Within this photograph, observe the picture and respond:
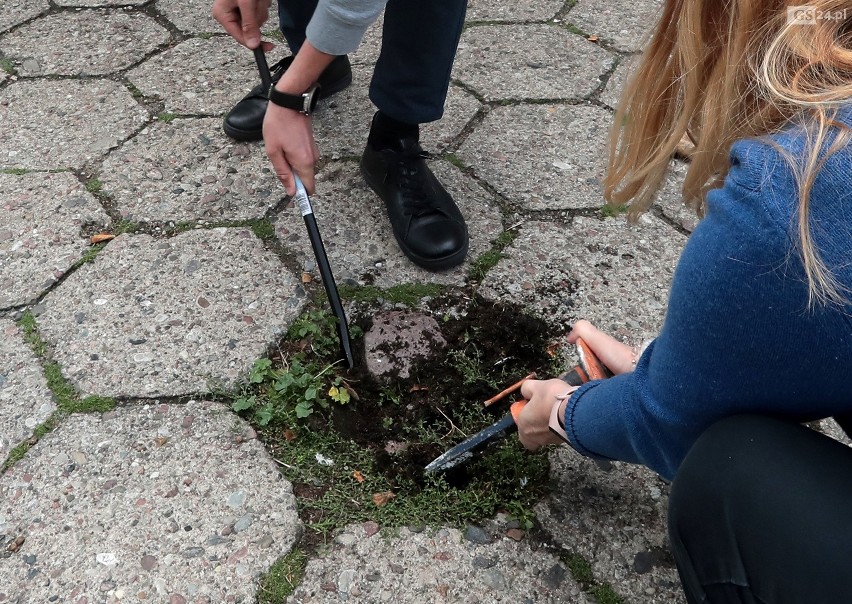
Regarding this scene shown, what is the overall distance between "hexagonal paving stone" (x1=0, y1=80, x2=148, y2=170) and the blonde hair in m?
1.33

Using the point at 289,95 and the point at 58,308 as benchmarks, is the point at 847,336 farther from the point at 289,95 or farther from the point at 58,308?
the point at 58,308

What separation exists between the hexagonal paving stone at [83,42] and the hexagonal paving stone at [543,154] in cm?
103

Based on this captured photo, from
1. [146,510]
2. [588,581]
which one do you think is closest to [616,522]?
[588,581]

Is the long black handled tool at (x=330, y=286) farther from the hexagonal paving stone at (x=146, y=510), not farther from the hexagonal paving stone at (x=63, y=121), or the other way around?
the hexagonal paving stone at (x=63, y=121)

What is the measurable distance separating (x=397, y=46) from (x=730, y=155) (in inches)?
35.8

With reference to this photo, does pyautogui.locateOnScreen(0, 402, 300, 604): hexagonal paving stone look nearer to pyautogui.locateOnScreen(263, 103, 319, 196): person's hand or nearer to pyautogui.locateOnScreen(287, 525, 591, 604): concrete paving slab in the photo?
pyautogui.locateOnScreen(287, 525, 591, 604): concrete paving slab

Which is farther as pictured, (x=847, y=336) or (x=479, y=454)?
(x=479, y=454)

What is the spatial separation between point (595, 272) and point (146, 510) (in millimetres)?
948

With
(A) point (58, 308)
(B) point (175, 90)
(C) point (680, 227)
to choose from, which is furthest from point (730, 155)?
(B) point (175, 90)

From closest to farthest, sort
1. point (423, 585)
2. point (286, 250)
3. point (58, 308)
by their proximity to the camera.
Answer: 1. point (423, 585)
2. point (58, 308)
3. point (286, 250)

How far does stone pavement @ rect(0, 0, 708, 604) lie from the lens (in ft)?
3.68

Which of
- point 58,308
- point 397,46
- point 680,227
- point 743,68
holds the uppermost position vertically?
point 743,68

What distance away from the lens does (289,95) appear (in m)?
1.23

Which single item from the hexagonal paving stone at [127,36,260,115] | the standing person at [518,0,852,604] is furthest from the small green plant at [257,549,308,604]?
the hexagonal paving stone at [127,36,260,115]
